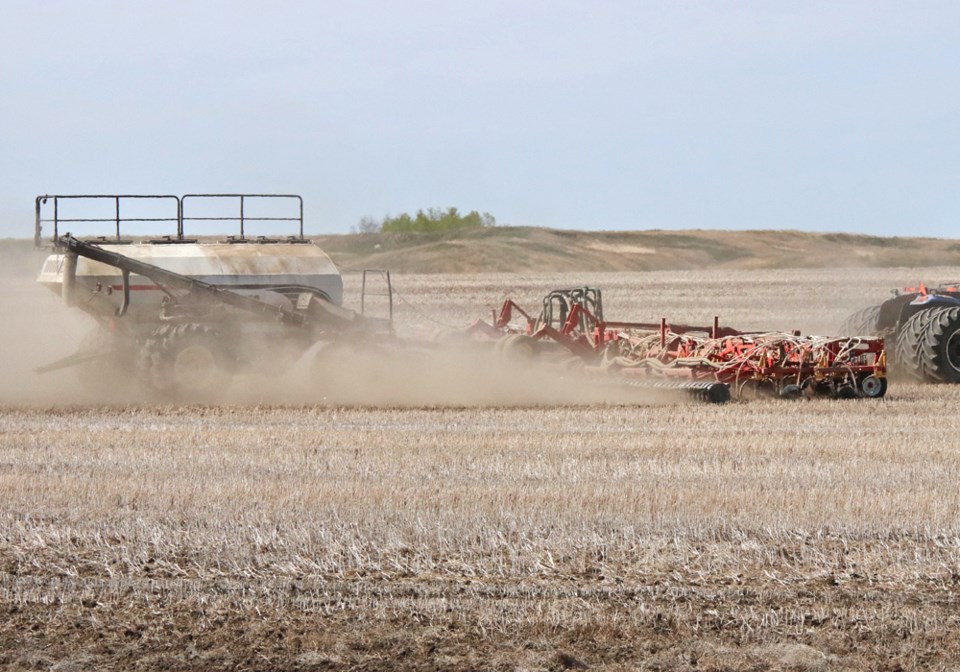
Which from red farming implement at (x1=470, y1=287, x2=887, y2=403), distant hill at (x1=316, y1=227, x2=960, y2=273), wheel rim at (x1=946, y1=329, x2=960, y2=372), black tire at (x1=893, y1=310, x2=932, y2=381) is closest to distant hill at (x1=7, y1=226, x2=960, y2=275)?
distant hill at (x1=316, y1=227, x2=960, y2=273)

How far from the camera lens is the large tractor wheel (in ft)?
50.9

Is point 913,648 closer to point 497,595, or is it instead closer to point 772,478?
point 497,595

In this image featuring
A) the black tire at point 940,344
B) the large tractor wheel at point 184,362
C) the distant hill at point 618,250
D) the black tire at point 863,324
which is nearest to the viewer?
the large tractor wheel at point 184,362

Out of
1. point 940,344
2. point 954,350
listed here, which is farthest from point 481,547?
point 954,350

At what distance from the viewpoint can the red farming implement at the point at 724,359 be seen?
14.9 meters

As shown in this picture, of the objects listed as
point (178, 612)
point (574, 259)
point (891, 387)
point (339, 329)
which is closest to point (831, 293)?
point (891, 387)

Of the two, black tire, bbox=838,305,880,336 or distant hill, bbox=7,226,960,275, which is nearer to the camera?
black tire, bbox=838,305,880,336

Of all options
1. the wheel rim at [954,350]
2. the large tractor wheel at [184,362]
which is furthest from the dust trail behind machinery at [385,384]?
the wheel rim at [954,350]

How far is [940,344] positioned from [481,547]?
1065 centimetres

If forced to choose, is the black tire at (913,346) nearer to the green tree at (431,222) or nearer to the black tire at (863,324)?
the black tire at (863,324)

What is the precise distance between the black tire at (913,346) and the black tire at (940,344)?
0.12ft

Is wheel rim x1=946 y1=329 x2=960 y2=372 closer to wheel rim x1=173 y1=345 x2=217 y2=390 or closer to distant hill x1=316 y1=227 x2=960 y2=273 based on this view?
wheel rim x1=173 y1=345 x2=217 y2=390

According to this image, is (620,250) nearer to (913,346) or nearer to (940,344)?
(913,346)

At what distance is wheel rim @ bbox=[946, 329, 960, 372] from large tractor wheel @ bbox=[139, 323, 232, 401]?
28.8ft
